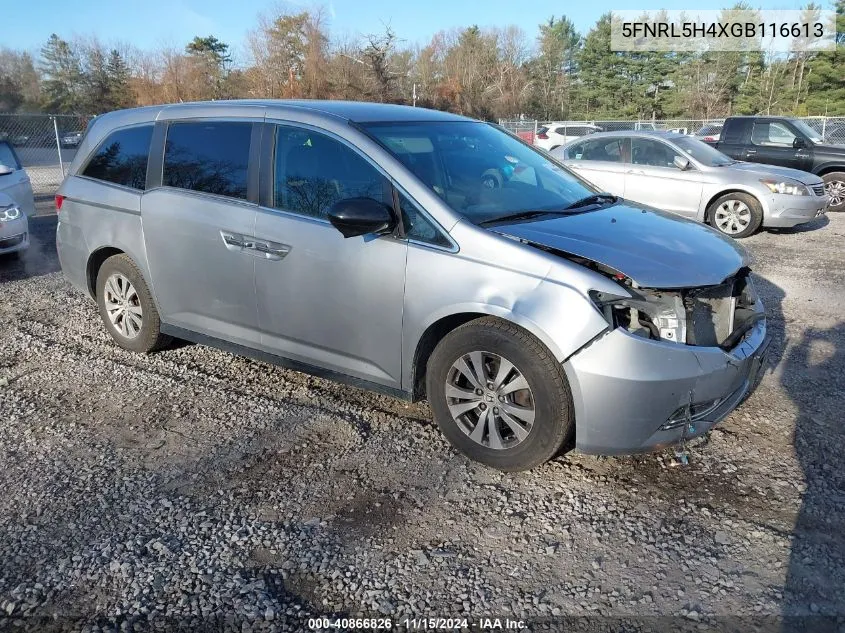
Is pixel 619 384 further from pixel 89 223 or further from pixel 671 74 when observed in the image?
pixel 671 74

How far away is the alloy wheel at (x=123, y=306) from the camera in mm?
4859

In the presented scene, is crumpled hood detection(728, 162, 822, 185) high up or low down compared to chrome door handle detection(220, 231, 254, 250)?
down

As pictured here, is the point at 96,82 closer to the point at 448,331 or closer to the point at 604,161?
the point at 604,161

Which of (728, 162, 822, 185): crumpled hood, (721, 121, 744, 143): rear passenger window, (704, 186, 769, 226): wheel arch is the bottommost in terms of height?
(704, 186, 769, 226): wheel arch

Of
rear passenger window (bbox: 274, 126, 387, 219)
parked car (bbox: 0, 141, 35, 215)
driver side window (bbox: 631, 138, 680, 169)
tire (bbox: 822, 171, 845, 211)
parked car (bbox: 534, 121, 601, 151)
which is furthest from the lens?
parked car (bbox: 534, 121, 601, 151)

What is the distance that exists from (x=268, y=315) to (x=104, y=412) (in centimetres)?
119

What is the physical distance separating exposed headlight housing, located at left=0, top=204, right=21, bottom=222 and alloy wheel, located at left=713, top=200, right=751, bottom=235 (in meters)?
9.31

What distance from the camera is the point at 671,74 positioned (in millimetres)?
59344

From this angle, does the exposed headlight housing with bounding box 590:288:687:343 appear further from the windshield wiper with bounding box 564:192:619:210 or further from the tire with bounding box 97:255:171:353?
the tire with bounding box 97:255:171:353

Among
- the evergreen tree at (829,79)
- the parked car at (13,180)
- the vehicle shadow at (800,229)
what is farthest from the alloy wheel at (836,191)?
the evergreen tree at (829,79)

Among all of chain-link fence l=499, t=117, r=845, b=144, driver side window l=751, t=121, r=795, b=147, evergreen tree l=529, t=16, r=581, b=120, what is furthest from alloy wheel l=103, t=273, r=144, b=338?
evergreen tree l=529, t=16, r=581, b=120

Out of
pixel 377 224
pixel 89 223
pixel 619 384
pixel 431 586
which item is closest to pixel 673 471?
pixel 619 384

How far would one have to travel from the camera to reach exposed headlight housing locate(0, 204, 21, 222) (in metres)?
7.77

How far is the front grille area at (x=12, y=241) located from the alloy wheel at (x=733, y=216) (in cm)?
929
